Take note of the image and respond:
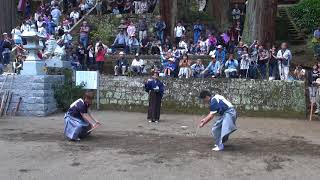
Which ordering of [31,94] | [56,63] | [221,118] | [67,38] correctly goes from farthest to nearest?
1. [67,38]
2. [56,63]
3. [31,94]
4. [221,118]

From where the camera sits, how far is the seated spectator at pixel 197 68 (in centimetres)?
2106

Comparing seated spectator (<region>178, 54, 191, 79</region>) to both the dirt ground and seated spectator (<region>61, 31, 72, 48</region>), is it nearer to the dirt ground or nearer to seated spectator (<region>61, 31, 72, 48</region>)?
the dirt ground

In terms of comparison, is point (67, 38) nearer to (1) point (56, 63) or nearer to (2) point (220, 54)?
(1) point (56, 63)

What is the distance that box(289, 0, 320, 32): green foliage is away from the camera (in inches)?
1161

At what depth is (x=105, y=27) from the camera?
92.8ft

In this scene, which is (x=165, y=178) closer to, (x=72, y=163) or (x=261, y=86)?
(x=72, y=163)

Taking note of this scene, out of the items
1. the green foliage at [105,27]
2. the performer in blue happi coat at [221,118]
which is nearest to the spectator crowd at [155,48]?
the green foliage at [105,27]

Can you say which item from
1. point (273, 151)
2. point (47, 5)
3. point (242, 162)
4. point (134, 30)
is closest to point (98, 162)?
point (242, 162)

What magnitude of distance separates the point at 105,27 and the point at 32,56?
1045 cm

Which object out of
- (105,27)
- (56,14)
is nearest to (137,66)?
(105,27)

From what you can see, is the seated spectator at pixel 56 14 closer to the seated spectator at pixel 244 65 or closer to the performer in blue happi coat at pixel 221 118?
the seated spectator at pixel 244 65

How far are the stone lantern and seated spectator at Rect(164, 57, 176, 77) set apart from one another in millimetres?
5145

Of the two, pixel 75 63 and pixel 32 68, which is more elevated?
pixel 75 63

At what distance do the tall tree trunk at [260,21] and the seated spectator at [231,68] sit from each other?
2.75 metres
